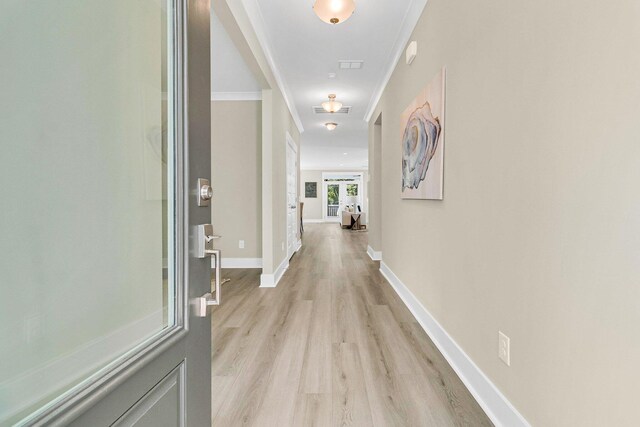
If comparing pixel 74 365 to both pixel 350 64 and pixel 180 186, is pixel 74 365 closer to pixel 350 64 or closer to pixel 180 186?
pixel 180 186

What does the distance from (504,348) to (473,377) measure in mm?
374

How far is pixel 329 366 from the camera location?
2008mm

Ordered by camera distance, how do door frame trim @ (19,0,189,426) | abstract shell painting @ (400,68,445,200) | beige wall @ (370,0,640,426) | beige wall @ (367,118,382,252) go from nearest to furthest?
door frame trim @ (19,0,189,426) < beige wall @ (370,0,640,426) < abstract shell painting @ (400,68,445,200) < beige wall @ (367,118,382,252)

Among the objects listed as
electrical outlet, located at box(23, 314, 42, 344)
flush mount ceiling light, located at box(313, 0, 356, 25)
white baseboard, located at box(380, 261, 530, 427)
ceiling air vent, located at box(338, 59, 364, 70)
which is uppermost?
ceiling air vent, located at box(338, 59, 364, 70)

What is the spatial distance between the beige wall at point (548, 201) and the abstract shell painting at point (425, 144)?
15 centimetres

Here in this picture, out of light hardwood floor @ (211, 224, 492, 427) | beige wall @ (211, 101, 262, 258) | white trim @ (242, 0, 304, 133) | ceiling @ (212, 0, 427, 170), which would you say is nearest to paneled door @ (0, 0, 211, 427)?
light hardwood floor @ (211, 224, 492, 427)

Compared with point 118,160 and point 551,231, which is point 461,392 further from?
point 118,160

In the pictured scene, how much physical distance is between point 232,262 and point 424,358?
3.54 m

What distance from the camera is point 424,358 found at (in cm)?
211

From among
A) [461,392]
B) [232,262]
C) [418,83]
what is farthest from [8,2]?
[232,262]

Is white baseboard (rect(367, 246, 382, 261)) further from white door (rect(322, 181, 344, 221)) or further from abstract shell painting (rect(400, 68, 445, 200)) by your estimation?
white door (rect(322, 181, 344, 221))

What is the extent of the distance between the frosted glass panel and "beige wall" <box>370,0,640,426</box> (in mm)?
1135

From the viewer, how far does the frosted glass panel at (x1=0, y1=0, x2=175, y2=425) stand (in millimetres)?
466

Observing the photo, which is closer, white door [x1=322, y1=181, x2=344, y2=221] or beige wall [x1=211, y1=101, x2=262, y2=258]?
beige wall [x1=211, y1=101, x2=262, y2=258]
